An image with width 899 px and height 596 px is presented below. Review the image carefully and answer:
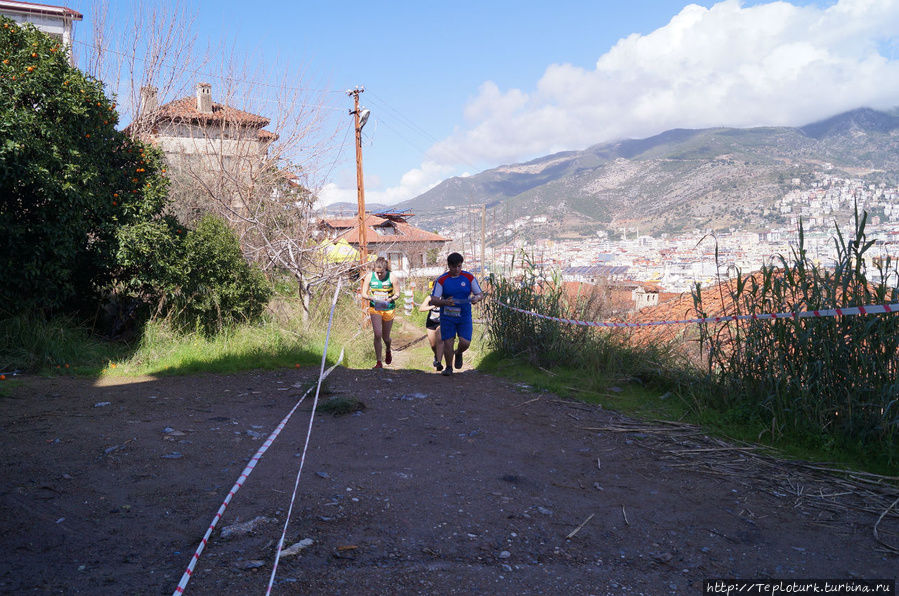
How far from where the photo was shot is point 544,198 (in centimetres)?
4681

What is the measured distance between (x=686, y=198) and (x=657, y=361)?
38085 millimetres

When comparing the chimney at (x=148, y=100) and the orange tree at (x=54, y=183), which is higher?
the chimney at (x=148, y=100)

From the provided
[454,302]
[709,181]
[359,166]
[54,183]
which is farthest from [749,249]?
[709,181]

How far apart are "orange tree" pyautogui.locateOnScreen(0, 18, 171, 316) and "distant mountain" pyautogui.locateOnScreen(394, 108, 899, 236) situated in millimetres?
14710

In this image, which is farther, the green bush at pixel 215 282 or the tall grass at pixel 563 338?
the green bush at pixel 215 282

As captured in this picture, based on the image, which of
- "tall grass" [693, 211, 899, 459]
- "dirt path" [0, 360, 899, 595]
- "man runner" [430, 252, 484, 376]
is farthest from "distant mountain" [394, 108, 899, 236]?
"dirt path" [0, 360, 899, 595]

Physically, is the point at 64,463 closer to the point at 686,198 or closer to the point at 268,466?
the point at 268,466

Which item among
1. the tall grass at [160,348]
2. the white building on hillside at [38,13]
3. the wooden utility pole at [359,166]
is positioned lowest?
the tall grass at [160,348]

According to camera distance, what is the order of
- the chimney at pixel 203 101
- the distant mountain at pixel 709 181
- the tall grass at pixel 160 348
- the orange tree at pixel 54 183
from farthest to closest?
1. the distant mountain at pixel 709 181
2. the chimney at pixel 203 101
3. the tall grass at pixel 160 348
4. the orange tree at pixel 54 183

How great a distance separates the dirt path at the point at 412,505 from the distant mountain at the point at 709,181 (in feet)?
59.8

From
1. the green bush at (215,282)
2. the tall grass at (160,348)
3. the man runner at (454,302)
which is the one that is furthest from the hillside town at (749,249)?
the green bush at (215,282)

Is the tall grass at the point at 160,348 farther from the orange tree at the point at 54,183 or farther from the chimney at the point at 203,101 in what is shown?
the chimney at the point at 203,101

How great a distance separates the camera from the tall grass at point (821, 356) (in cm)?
424

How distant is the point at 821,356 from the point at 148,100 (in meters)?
15.2
